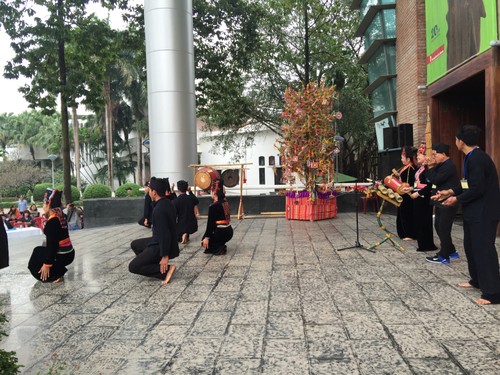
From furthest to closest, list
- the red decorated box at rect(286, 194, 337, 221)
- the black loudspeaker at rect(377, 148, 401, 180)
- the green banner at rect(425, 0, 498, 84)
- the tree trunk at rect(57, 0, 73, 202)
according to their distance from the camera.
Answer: the tree trunk at rect(57, 0, 73, 202) < the black loudspeaker at rect(377, 148, 401, 180) < the red decorated box at rect(286, 194, 337, 221) < the green banner at rect(425, 0, 498, 84)

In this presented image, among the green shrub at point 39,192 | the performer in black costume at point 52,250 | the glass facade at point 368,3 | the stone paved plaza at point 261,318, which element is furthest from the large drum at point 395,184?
the green shrub at point 39,192

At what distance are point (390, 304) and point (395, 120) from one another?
12253 millimetres

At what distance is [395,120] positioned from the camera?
15984 mm

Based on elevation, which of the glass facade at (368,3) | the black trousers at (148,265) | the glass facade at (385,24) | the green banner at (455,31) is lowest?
the black trousers at (148,265)

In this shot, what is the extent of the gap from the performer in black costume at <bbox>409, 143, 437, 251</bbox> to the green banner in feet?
10.3

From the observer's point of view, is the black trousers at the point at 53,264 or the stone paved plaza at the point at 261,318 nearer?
the stone paved plaza at the point at 261,318

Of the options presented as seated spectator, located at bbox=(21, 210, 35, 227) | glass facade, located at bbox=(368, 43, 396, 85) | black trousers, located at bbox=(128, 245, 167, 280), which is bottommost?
seated spectator, located at bbox=(21, 210, 35, 227)

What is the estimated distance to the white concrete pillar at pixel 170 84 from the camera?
14.7 meters

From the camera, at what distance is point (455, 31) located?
1067cm

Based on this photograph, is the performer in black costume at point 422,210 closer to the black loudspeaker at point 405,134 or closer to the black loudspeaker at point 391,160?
the black loudspeaker at point 405,134

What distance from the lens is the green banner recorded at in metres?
9.05

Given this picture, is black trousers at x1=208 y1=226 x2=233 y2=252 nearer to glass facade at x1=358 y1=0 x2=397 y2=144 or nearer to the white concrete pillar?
the white concrete pillar

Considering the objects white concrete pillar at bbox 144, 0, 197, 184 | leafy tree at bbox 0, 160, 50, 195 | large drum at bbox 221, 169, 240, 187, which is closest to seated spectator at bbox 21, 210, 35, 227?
white concrete pillar at bbox 144, 0, 197, 184

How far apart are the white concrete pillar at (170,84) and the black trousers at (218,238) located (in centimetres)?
730
